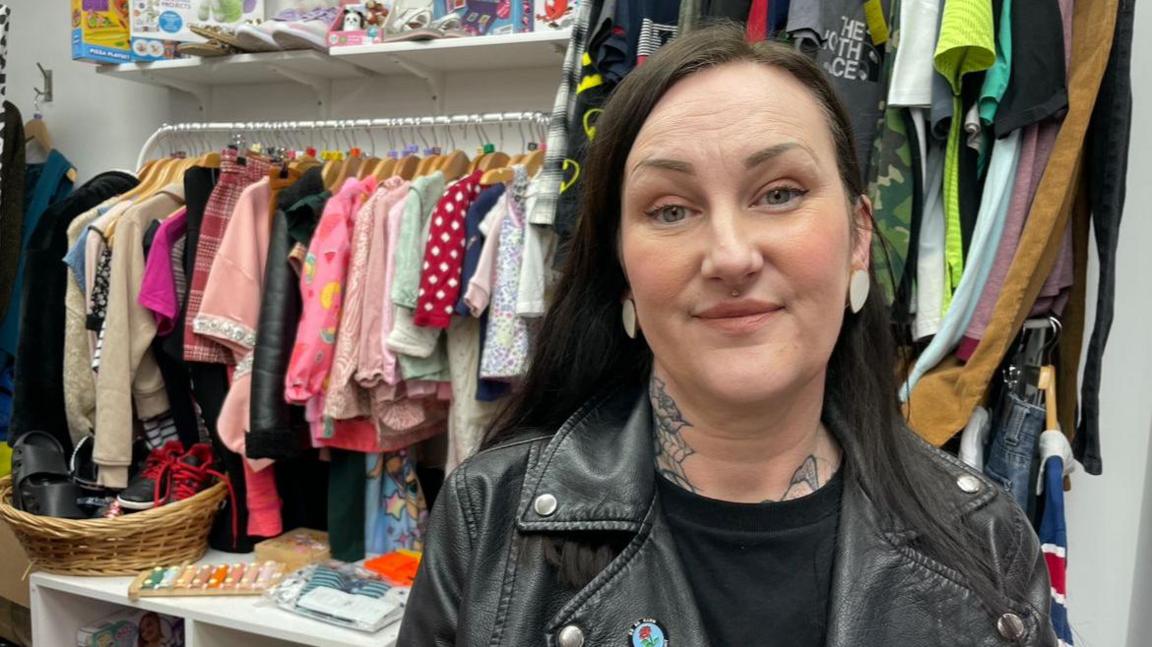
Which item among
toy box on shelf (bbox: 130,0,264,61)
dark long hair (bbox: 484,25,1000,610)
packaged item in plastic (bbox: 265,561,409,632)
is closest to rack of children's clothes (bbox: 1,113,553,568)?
packaged item in plastic (bbox: 265,561,409,632)

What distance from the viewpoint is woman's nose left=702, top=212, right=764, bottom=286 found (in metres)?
0.74

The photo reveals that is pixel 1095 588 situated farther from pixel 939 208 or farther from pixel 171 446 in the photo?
pixel 171 446

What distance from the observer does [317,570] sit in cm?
186

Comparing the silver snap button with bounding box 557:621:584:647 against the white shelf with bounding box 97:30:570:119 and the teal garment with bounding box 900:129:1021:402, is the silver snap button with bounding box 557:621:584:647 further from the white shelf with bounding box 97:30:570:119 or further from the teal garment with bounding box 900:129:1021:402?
the white shelf with bounding box 97:30:570:119

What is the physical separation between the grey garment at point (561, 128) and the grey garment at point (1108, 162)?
0.95 m

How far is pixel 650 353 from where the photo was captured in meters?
1.00

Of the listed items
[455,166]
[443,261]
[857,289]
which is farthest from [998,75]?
[455,166]

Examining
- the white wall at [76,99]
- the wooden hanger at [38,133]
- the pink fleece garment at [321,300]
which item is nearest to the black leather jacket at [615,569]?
the pink fleece garment at [321,300]

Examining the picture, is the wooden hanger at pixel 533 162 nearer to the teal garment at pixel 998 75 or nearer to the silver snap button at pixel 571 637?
the teal garment at pixel 998 75

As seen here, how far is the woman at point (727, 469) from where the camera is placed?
765 millimetres

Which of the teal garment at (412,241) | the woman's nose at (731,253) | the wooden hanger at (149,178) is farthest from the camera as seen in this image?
the wooden hanger at (149,178)

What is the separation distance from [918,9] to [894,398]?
76cm

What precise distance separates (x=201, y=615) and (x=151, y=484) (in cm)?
40

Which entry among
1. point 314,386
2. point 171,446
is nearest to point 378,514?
point 314,386
